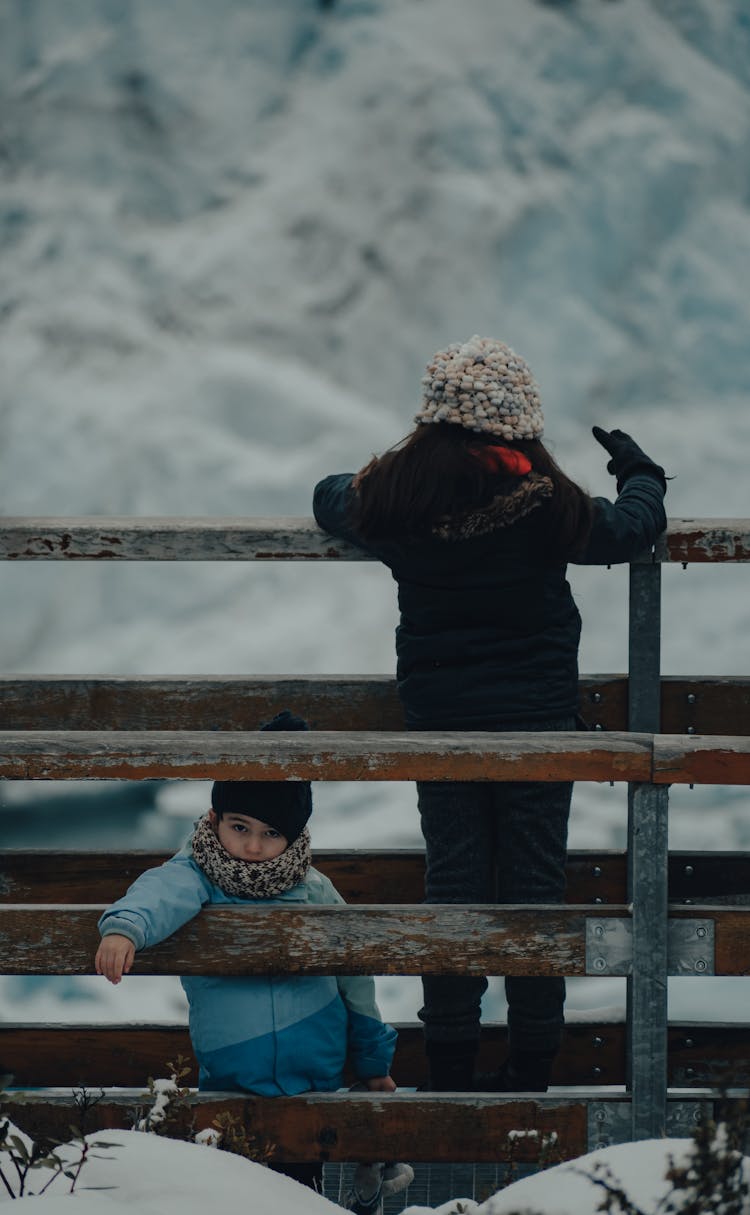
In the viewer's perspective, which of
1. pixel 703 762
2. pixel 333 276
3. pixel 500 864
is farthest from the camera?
pixel 333 276

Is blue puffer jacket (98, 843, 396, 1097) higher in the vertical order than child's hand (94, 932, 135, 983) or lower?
lower

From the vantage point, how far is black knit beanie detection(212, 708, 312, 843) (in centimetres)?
278

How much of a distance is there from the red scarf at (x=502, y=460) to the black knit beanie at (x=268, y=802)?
0.70m

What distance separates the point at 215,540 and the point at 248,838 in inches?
31.3

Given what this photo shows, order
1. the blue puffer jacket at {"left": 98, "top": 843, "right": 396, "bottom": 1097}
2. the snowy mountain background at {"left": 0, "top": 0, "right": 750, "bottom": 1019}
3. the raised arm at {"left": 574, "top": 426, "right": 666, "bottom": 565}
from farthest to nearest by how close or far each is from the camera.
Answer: the snowy mountain background at {"left": 0, "top": 0, "right": 750, "bottom": 1019} < the raised arm at {"left": 574, "top": 426, "right": 666, "bottom": 565} < the blue puffer jacket at {"left": 98, "top": 843, "right": 396, "bottom": 1097}

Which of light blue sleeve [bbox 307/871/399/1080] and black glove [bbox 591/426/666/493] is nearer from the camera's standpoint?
light blue sleeve [bbox 307/871/399/1080]

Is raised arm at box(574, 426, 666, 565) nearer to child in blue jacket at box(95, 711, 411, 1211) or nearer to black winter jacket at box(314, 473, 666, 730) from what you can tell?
black winter jacket at box(314, 473, 666, 730)

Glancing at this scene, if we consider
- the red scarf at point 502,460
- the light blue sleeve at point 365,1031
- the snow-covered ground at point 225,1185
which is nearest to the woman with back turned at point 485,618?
the red scarf at point 502,460

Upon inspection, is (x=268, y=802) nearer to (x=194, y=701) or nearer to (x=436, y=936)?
(x=436, y=936)

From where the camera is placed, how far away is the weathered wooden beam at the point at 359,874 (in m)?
3.61

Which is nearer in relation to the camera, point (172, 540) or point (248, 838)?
point (248, 838)

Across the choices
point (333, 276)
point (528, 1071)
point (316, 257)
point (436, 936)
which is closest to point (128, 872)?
point (528, 1071)

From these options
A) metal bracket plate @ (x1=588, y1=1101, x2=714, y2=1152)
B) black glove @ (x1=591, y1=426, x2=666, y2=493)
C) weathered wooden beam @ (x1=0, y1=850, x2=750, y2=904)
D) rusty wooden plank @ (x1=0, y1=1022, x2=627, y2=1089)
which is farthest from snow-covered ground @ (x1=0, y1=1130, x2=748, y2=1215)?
black glove @ (x1=591, y1=426, x2=666, y2=493)

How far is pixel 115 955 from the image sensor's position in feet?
8.04
